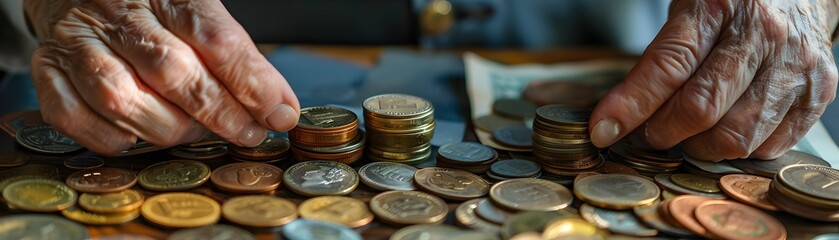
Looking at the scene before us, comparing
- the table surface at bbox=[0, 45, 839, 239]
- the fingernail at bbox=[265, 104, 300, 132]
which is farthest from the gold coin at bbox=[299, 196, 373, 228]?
the fingernail at bbox=[265, 104, 300, 132]

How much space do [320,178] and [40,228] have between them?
35cm

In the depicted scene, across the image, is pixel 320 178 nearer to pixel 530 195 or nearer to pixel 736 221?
pixel 530 195

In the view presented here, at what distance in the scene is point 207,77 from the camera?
111 cm

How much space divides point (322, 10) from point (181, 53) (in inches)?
29.9

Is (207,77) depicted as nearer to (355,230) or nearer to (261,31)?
(355,230)

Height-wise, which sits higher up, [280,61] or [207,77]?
[207,77]

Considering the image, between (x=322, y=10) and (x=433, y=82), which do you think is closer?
(x=433, y=82)

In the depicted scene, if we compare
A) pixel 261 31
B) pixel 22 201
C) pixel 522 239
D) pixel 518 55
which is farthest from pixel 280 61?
pixel 522 239

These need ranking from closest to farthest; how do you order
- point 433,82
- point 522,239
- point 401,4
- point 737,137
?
point 522,239 < point 737,137 < point 433,82 < point 401,4

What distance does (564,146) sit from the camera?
3.98 ft

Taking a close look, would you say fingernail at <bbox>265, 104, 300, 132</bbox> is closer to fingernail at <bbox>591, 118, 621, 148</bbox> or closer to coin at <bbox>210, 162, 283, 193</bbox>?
coin at <bbox>210, 162, 283, 193</bbox>

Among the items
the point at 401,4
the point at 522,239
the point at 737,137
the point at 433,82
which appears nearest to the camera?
the point at 522,239

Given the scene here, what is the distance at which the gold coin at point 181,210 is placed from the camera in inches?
39.4

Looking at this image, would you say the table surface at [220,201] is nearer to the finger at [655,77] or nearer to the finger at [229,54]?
the finger at [229,54]
